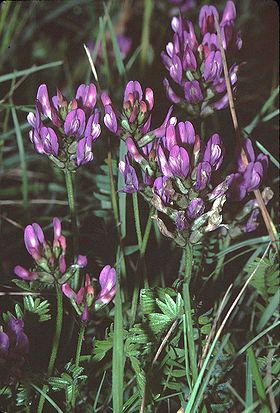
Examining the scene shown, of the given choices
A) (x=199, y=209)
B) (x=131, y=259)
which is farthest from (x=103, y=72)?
(x=199, y=209)

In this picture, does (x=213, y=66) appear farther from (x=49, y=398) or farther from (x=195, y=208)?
(x=49, y=398)

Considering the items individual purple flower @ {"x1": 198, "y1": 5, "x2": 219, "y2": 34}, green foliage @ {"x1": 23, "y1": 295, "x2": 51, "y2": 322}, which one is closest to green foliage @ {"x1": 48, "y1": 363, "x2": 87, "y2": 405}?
green foliage @ {"x1": 23, "y1": 295, "x2": 51, "y2": 322}

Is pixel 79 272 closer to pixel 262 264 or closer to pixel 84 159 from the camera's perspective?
pixel 84 159

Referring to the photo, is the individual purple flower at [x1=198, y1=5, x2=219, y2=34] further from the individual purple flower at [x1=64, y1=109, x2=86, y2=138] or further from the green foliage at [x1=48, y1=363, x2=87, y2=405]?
the green foliage at [x1=48, y1=363, x2=87, y2=405]

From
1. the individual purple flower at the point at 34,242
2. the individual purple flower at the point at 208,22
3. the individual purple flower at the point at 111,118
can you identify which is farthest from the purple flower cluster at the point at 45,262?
the individual purple flower at the point at 208,22

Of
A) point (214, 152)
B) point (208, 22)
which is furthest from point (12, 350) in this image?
point (208, 22)

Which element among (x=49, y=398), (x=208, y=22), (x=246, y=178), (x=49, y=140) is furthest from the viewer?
Result: (x=208, y=22)

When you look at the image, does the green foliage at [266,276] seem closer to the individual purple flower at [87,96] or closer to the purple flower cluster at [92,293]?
the purple flower cluster at [92,293]
